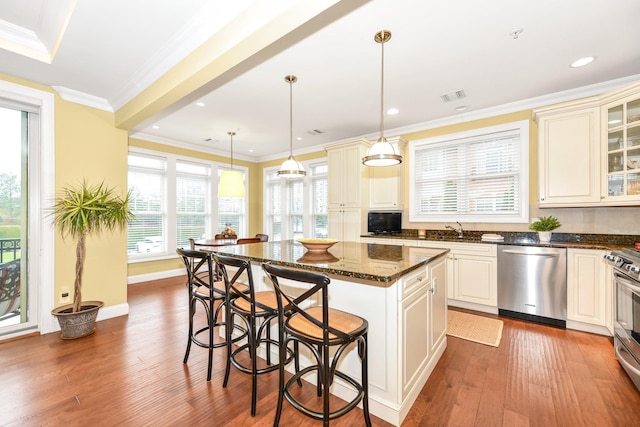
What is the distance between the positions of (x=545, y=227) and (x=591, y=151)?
97 cm

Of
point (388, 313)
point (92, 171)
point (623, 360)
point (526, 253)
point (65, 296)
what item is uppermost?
point (92, 171)

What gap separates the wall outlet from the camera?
3.16 metres

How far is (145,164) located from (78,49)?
316 centimetres

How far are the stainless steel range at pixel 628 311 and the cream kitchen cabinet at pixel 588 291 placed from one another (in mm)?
547

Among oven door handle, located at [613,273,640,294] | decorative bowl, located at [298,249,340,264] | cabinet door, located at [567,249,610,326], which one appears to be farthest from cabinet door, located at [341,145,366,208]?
oven door handle, located at [613,273,640,294]

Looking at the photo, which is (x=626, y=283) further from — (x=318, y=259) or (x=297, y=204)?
(x=297, y=204)

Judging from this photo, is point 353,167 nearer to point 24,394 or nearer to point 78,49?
point 78,49

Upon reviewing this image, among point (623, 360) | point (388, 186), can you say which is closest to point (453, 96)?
point (388, 186)

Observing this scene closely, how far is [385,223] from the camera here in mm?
4789

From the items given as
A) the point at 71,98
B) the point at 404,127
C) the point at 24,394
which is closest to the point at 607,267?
the point at 404,127

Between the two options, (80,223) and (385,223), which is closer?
(80,223)

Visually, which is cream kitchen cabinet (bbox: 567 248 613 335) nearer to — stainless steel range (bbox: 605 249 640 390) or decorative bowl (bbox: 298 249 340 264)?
stainless steel range (bbox: 605 249 640 390)

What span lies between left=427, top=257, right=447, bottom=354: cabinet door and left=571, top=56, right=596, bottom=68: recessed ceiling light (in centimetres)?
246

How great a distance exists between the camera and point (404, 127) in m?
4.75
